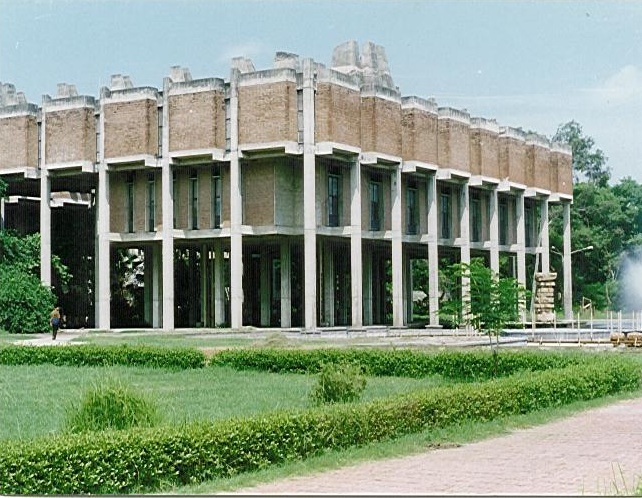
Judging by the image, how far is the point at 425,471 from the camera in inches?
397

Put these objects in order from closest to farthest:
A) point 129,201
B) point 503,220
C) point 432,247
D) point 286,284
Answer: point 286,284 → point 129,201 → point 432,247 → point 503,220

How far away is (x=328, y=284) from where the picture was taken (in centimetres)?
4641

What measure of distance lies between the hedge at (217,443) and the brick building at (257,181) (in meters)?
27.3

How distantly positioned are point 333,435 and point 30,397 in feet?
26.6

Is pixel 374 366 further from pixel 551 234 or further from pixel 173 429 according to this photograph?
pixel 551 234

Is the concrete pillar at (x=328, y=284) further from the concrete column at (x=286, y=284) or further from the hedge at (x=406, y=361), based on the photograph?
the hedge at (x=406, y=361)

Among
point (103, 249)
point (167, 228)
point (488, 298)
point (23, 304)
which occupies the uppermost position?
point (167, 228)

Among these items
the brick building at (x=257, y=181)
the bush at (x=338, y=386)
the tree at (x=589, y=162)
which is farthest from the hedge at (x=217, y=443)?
the tree at (x=589, y=162)

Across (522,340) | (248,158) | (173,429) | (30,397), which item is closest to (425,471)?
(173,429)

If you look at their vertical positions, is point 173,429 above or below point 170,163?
below

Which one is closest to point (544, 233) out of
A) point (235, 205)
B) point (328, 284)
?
point (328, 284)

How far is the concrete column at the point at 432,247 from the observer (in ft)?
153

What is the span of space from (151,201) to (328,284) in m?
8.58

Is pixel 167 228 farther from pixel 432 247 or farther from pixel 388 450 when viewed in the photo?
pixel 388 450
